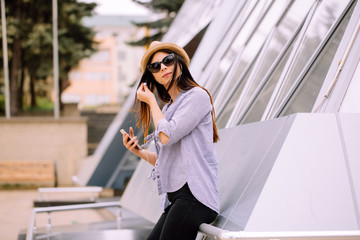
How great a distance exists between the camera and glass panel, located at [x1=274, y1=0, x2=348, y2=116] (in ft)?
15.5

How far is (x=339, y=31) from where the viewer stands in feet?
14.5

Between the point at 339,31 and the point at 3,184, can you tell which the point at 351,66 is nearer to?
the point at 339,31

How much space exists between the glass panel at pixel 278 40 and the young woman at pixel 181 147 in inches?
101

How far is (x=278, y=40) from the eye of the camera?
5.88 metres

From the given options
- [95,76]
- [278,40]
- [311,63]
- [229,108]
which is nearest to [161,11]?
[229,108]

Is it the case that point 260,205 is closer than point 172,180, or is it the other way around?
point 172,180

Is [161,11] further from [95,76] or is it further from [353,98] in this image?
[95,76]

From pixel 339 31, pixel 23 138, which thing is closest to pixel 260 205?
pixel 339 31

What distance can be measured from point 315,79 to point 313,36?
688 mm

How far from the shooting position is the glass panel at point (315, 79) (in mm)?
4242

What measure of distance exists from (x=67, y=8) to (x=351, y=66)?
30.0m

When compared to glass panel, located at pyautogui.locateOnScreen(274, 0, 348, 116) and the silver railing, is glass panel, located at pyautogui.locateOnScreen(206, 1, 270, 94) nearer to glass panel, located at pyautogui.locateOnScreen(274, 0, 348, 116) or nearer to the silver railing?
glass panel, located at pyautogui.locateOnScreen(274, 0, 348, 116)

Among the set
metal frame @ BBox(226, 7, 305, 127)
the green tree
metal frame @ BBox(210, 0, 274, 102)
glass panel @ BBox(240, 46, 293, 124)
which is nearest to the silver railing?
glass panel @ BBox(240, 46, 293, 124)

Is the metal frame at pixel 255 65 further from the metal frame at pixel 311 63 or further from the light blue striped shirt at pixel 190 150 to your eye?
the light blue striped shirt at pixel 190 150
